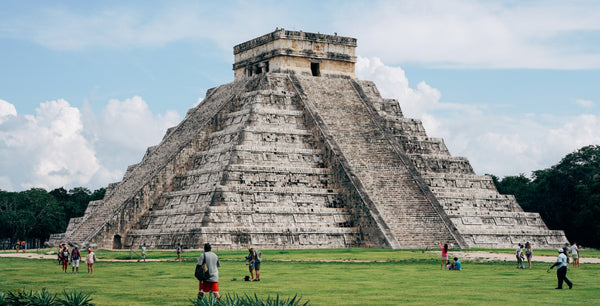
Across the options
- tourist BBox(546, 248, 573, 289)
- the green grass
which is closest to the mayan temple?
the green grass

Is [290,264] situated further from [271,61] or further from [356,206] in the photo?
[271,61]

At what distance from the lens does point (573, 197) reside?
171 ft

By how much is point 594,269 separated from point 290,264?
9.63 metres

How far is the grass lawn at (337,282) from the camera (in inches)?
635

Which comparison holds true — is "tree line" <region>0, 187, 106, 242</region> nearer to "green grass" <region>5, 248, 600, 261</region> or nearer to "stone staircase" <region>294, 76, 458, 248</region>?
"stone staircase" <region>294, 76, 458, 248</region>

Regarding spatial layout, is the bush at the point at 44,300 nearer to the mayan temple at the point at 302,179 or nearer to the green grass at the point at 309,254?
the green grass at the point at 309,254

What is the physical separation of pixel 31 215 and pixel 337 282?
50.6m

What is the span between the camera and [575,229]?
4988 cm

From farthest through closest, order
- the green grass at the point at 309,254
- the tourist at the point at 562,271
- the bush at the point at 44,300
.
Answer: the green grass at the point at 309,254, the tourist at the point at 562,271, the bush at the point at 44,300

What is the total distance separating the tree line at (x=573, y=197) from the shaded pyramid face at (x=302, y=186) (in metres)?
8.47

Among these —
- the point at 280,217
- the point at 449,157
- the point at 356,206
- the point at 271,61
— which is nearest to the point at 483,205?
the point at 449,157

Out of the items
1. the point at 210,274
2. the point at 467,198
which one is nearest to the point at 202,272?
the point at 210,274

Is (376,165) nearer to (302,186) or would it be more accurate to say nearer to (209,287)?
(302,186)

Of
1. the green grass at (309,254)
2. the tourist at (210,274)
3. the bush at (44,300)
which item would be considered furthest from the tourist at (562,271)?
the green grass at (309,254)
